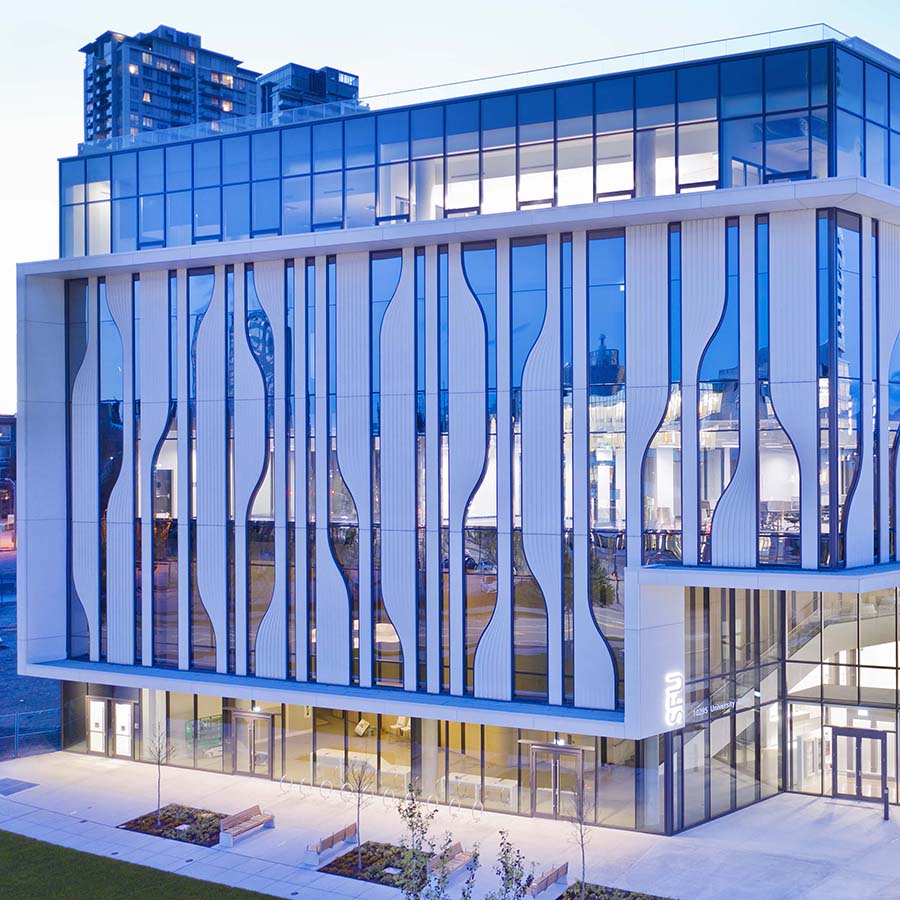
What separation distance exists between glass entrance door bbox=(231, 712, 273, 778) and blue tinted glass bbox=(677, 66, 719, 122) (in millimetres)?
19715

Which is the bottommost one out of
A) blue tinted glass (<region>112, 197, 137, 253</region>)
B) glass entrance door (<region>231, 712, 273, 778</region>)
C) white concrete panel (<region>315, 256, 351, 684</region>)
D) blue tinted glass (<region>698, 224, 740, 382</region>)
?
glass entrance door (<region>231, 712, 273, 778</region>)

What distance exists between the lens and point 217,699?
105 ft

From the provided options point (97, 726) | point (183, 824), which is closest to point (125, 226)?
point (97, 726)

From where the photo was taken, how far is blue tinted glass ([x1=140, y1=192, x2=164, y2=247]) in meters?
32.7

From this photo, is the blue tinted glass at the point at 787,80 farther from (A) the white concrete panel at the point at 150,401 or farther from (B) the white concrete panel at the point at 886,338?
(A) the white concrete panel at the point at 150,401

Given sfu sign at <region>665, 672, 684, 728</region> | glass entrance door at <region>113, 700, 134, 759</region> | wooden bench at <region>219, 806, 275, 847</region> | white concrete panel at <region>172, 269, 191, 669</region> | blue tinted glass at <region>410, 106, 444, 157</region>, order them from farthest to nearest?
1. glass entrance door at <region>113, 700, 134, 759</region>
2. white concrete panel at <region>172, 269, 191, 669</region>
3. blue tinted glass at <region>410, 106, 444, 157</region>
4. sfu sign at <region>665, 672, 684, 728</region>
5. wooden bench at <region>219, 806, 275, 847</region>

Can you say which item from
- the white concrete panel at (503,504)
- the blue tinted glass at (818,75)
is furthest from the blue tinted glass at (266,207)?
the blue tinted glass at (818,75)

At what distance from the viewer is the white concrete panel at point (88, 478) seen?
33.0 metres

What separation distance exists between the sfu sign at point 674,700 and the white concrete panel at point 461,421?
530 cm

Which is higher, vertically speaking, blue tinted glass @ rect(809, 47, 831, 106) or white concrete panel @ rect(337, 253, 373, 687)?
blue tinted glass @ rect(809, 47, 831, 106)

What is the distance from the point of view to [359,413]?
29.3m

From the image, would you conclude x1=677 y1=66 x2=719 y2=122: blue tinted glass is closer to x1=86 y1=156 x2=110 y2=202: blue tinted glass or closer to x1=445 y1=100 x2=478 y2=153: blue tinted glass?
x1=445 y1=100 x2=478 y2=153: blue tinted glass

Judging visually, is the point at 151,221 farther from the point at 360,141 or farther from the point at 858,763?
the point at 858,763

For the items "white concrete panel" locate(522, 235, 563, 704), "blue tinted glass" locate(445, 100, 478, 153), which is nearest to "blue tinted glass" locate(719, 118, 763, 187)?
"white concrete panel" locate(522, 235, 563, 704)
